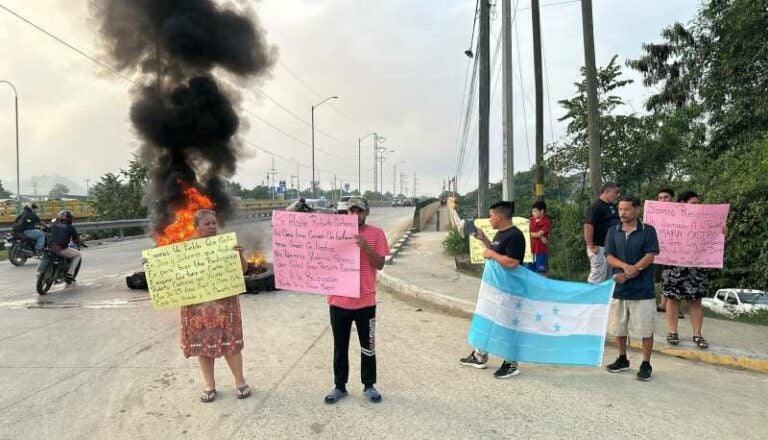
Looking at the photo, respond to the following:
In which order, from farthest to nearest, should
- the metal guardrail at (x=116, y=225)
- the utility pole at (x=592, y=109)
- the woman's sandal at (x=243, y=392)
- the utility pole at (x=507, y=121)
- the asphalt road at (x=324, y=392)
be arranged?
1. the metal guardrail at (x=116, y=225)
2. the utility pole at (x=507, y=121)
3. the utility pole at (x=592, y=109)
4. the woman's sandal at (x=243, y=392)
5. the asphalt road at (x=324, y=392)

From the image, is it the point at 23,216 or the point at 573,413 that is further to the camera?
the point at 23,216

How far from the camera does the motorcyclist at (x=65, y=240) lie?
941 centimetres

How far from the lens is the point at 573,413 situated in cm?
391

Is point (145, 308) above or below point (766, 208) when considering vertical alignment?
below

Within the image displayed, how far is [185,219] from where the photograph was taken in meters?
10.7

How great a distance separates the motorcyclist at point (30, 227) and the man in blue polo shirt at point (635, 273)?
13.3m

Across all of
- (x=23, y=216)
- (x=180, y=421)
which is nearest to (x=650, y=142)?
(x=180, y=421)

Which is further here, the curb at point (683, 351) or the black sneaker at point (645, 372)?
the curb at point (683, 351)

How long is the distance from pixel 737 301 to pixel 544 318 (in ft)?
16.3

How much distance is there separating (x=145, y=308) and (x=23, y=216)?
7345 mm

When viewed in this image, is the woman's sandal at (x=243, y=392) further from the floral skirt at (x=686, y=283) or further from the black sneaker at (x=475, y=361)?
the floral skirt at (x=686, y=283)

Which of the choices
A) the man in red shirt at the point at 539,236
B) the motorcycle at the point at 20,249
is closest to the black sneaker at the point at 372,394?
the man in red shirt at the point at 539,236

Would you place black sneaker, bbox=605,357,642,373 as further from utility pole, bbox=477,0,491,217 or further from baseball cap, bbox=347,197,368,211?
utility pole, bbox=477,0,491,217

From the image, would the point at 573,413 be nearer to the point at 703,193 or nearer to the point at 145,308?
the point at 145,308
